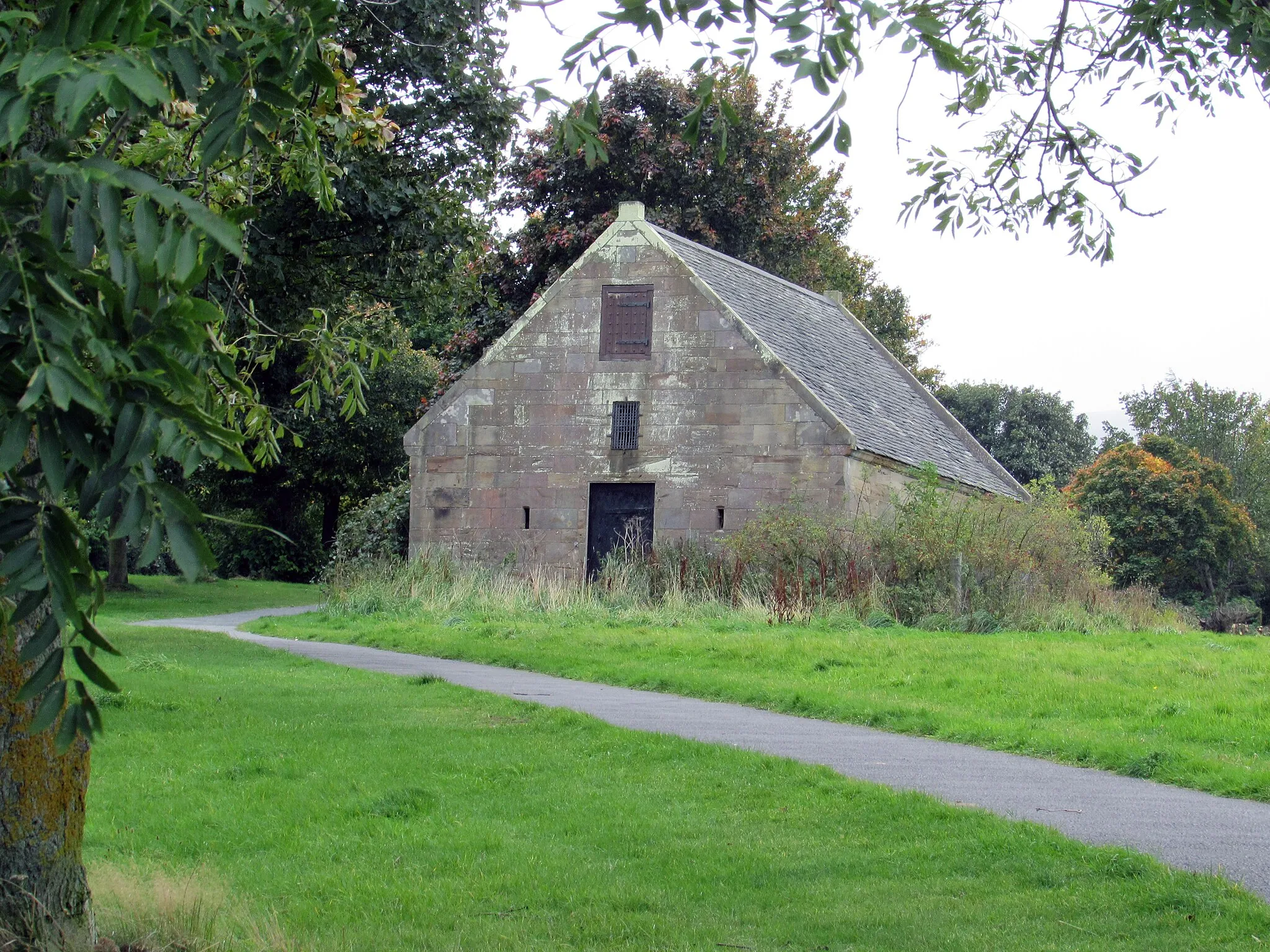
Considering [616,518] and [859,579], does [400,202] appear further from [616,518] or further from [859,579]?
[616,518]

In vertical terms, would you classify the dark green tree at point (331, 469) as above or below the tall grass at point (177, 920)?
above

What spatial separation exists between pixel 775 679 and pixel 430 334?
3819cm

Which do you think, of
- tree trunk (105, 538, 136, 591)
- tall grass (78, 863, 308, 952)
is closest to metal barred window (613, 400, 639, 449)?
tree trunk (105, 538, 136, 591)

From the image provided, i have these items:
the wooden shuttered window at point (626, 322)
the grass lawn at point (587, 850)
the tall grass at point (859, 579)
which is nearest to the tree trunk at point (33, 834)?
the grass lawn at point (587, 850)

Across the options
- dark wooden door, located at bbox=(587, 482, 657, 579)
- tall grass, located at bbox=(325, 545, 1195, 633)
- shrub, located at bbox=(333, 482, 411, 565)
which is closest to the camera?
tall grass, located at bbox=(325, 545, 1195, 633)

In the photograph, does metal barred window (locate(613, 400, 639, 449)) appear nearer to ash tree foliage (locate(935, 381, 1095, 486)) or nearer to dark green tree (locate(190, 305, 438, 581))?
dark green tree (locate(190, 305, 438, 581))

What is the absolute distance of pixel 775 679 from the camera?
13.1 metres

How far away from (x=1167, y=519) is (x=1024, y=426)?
21168mm

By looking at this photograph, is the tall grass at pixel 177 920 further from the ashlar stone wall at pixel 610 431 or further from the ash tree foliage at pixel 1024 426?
the ash tree foliage at pixel 1024 426

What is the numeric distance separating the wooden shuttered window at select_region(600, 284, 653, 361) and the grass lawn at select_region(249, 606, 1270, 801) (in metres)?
6.58

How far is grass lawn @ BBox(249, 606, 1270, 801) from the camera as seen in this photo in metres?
9.52

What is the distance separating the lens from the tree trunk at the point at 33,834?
4941 mm

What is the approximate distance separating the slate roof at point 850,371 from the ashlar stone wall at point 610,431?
→ 0.62 meters

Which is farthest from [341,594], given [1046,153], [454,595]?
[1046,153]
